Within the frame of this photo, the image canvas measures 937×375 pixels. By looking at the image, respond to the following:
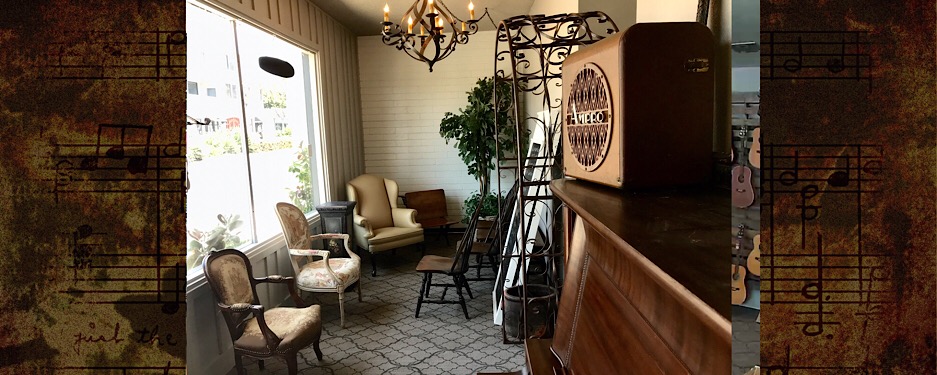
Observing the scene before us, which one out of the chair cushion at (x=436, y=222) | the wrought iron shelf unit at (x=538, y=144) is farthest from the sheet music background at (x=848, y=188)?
the chair cushion at (x=436, y=222)

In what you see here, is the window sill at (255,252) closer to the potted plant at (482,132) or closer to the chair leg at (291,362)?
the chair leg at (291,362)

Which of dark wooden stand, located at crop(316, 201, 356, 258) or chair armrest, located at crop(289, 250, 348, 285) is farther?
dark wooden stand, located at crop(316, 201, 356, 258)

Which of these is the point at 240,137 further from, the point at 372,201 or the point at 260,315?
the point at 372,201

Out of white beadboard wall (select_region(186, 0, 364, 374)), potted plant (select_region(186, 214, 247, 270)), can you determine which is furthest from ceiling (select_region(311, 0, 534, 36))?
potted plant (select_region(186, 214, 247, 270))

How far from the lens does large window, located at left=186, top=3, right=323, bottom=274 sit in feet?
10.8

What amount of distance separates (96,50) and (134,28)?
31 mm

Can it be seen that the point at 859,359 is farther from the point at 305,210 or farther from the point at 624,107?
the point at 305,210

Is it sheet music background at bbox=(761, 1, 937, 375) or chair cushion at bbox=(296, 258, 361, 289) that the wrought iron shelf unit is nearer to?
chair cushion at bbox=(296, 258, 361, 289)

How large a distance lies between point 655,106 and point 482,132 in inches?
210

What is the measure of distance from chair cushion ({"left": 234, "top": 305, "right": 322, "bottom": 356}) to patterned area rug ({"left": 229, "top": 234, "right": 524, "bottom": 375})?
35 cm

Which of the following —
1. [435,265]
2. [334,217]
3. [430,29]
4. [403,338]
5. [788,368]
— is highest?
[430,29]

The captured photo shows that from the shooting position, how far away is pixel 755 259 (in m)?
0.31

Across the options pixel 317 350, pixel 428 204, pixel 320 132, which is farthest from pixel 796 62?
pixel 428 204

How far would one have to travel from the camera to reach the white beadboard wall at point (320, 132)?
3158 millimetres
